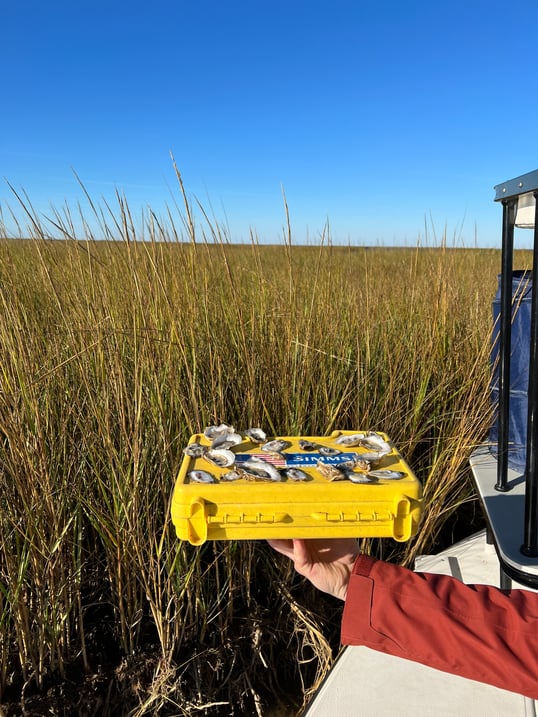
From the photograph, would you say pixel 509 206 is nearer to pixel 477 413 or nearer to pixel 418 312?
pixel 477 413

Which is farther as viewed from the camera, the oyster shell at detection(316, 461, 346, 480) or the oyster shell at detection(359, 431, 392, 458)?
the oyster shell at detection(359, 431, 392, 458)

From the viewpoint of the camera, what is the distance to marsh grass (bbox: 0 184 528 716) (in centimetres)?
136

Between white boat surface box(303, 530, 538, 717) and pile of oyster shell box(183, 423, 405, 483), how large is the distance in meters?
0.58

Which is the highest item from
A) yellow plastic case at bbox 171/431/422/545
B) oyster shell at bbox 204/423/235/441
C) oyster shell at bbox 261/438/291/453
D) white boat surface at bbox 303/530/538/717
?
oyster shell at bbox 204/423/235/441

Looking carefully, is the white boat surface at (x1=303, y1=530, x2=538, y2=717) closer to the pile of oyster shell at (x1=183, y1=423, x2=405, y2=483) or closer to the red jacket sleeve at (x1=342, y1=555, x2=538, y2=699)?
the red jacket sleeve at (x1=342, y1=555, x2=538, y2=699)

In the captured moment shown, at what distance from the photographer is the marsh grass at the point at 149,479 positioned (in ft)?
4.45

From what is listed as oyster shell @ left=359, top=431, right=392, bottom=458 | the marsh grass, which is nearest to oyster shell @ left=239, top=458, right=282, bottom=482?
oyster shell @ left=359, top=431, right=392, bottom=458

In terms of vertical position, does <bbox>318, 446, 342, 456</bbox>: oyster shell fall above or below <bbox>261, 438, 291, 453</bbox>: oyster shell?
below

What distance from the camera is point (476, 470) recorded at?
166 cm

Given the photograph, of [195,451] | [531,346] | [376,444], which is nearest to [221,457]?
[195,451]

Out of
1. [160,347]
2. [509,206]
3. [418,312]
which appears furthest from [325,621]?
[418,312]

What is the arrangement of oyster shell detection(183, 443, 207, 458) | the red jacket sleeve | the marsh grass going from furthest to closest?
1. the marsh grass
2. oyster shell detection(183, 443, 207, 458)
3. the red jacket sleeve

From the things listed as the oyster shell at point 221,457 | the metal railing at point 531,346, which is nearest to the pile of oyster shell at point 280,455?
the oyster shell at point 221,457

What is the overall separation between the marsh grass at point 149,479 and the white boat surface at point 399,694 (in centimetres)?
29
